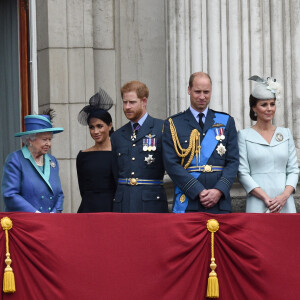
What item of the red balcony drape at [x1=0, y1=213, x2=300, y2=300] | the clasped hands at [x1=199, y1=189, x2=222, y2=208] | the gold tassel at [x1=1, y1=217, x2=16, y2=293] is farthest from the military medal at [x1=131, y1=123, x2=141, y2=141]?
the gold tassel at [x1=1, y1=217, x2=16, y2=293]

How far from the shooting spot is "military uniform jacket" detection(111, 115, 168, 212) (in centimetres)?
807

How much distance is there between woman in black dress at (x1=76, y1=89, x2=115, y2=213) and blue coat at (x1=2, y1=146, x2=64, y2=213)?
0.45m

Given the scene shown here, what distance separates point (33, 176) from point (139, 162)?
2.63 feet

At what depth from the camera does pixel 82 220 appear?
24.1ft

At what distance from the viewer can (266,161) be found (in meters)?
8.04

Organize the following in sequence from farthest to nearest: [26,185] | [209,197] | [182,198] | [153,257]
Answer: [26,185]
[182,198]
[209,197]
[153,257]

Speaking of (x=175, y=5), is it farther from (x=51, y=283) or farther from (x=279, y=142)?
(x=51, y=283)

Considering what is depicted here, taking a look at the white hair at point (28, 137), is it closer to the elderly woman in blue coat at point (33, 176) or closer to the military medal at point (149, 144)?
the elderly woman in blue coat at point (33, 176)

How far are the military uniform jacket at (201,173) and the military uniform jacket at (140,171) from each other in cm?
21

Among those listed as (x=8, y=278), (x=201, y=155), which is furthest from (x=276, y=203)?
(x=8, y=278)

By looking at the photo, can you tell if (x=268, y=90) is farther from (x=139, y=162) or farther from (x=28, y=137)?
(x=28, y=137)

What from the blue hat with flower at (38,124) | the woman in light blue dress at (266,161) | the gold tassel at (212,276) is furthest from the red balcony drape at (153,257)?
the blue hat with flower at (38,124)

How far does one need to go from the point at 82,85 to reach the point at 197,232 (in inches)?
134

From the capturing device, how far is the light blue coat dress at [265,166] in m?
7.98
